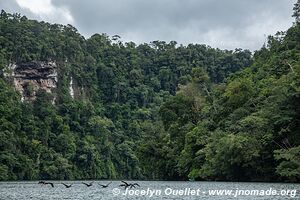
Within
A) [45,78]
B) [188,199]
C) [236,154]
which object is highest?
[45,78]

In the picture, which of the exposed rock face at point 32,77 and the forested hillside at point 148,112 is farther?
the exposed rock face at point 32,77

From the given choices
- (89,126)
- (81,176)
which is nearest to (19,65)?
(89,126)

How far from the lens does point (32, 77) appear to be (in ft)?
447

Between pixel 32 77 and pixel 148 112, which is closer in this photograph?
pixel 32 77

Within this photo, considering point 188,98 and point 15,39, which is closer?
point 188,98

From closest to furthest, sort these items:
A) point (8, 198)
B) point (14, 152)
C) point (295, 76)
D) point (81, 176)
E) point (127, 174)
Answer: point (8, 198) < point (295, 76) < point (14, 152) < point (81, 176) < point (127, 174)

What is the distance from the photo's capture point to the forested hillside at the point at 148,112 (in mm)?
58531

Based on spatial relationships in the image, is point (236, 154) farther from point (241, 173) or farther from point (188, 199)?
point (188, 199)

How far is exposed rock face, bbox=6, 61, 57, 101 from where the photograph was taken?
5217 inches

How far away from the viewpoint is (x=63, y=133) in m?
124

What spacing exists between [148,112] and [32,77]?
96.5 feet

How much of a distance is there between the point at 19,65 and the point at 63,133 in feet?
69.2

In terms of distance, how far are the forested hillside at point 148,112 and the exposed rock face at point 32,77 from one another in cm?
166

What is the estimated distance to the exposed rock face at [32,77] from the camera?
13250cm
